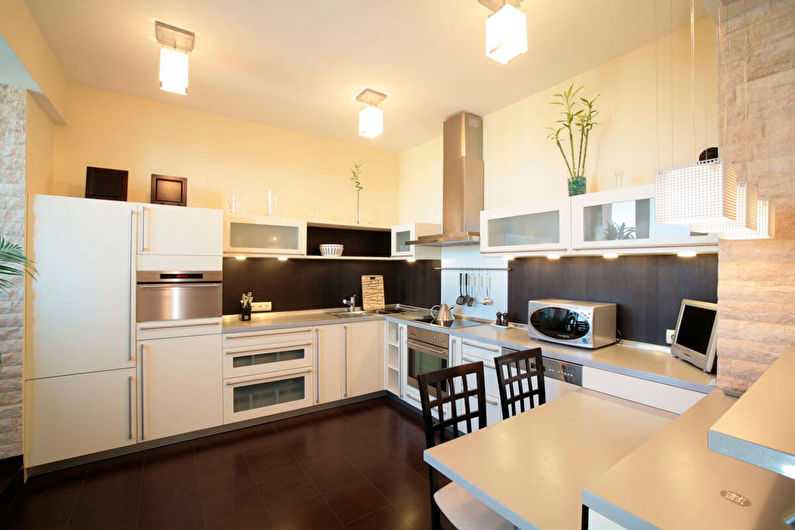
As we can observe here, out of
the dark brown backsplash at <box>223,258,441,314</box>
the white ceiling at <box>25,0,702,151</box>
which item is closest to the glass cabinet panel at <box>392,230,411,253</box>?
the dark brown backsplash at <box>223,258,441,314</box>

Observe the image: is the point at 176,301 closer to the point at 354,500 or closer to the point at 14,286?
the point at 14,286

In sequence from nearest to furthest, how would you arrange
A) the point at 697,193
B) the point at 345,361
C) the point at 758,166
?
the point at 697,193 → the point at 758,166 → the point at 345,361

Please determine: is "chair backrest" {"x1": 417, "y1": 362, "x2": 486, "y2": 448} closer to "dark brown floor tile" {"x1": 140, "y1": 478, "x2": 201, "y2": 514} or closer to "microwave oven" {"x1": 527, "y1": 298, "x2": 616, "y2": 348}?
"microwave oven" {"x1": 527, "y1": 298, "x2": 616, "y2": 348}

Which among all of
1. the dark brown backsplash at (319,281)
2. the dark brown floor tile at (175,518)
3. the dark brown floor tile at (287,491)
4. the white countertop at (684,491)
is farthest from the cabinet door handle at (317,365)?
the white countertop at (684,491)

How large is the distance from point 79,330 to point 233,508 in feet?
5.26

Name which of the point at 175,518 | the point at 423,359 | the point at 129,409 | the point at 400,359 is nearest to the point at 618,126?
the point at 423,359

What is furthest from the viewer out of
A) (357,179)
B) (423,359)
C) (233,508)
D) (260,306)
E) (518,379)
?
(357,179)

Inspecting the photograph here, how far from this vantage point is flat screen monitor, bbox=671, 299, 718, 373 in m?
1.78

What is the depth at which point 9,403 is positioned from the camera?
86.7 inches

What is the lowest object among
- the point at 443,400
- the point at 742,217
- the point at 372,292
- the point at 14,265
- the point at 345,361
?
the point at 345,361

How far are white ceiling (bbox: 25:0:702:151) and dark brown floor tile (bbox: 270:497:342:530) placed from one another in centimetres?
283

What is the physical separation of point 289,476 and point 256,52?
2.84 m

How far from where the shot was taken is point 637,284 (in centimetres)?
235

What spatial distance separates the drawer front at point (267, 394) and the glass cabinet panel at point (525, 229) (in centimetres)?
207
